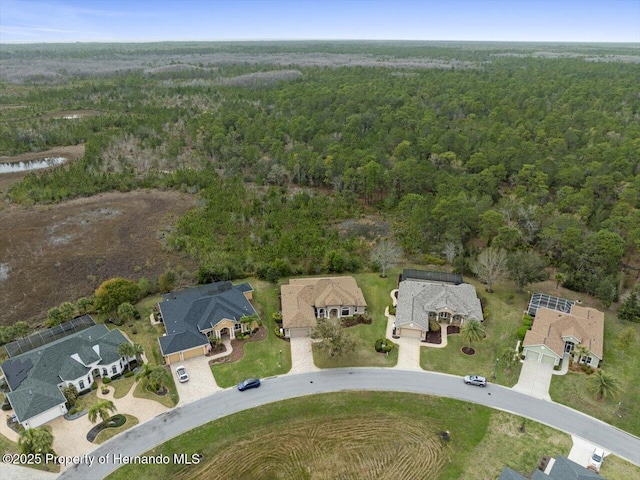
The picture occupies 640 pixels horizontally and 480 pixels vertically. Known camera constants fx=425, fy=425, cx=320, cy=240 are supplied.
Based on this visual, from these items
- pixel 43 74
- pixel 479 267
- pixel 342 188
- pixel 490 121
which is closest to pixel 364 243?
pixel 479 267

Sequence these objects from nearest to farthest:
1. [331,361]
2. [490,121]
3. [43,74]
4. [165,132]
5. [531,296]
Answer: [331,361] → [531,296] → [490,121] → [165,132] → [43,74]

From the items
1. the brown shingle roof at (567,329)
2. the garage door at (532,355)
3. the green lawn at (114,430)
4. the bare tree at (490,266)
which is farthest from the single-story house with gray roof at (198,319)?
the brown shingle roof at (567,329)

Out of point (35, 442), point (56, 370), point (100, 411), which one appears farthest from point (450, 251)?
point (35, 442)

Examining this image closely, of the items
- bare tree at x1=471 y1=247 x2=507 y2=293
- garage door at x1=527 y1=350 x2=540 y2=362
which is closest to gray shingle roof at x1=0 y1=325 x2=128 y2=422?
garage door at x1=527 y1=350 x2=540 y2=362

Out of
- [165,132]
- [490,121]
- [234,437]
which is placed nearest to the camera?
[234,437]

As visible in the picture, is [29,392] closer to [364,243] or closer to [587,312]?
[364,243]

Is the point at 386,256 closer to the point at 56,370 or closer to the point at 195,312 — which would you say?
the point at 195,312

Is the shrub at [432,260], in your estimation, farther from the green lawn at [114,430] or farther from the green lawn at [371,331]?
the green lawn at [114,430]
